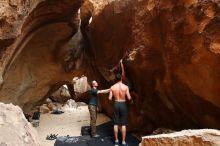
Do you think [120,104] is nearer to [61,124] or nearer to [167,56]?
[167,56]

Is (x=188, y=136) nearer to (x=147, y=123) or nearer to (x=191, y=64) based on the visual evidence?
(x=191, y=64)

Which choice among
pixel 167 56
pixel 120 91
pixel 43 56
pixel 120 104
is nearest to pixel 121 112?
pixel 120 104

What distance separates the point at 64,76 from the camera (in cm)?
1218

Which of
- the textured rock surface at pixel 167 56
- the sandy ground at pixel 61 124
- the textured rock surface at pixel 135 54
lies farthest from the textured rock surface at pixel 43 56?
the textured rock surface at pixel 167 56

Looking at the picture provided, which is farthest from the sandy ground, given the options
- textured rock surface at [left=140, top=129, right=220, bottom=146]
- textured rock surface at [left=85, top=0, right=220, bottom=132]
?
textured rock surface at [left=140, top=129, right=220, bottom=146]

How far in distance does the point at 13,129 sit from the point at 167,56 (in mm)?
4960

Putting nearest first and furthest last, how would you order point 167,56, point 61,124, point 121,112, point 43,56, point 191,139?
point 191,139
point 167,56
point 121,112
point 43,56
point 61,124

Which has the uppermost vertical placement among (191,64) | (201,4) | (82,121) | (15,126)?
(201,4)

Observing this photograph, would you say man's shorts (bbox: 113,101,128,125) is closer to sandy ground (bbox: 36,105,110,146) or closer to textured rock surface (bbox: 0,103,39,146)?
sandy ground (bbox: 36,105,110,146)

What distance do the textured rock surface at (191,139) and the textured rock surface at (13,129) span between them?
140 cm

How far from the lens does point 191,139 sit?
3104 mm

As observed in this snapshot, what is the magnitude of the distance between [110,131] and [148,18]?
3.94 metres

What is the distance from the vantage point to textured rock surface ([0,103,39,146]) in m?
2.21

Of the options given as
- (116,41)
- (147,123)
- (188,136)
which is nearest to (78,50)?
(116,41)
